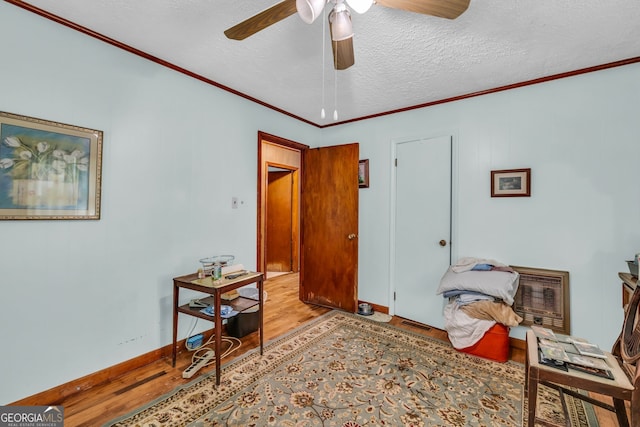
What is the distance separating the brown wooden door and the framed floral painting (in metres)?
2.39

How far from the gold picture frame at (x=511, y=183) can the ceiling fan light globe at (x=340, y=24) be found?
7.03ft

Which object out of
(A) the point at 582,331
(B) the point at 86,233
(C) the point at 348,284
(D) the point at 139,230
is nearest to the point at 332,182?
(C) the point at 348,284

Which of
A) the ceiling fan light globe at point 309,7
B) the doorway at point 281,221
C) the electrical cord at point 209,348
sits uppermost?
the ceiling fan light globe at point 309,7

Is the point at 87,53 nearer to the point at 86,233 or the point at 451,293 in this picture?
the point at 86,233

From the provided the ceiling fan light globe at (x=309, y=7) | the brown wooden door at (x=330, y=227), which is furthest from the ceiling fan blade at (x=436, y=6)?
the brown wooden door at (x=330, y=227)

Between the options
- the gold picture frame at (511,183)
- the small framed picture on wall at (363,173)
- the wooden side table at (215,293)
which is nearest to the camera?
the wooden side table at (215,293)

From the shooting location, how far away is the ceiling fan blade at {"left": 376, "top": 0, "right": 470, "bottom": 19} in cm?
126

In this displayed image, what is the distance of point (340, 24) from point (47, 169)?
203 centimetres

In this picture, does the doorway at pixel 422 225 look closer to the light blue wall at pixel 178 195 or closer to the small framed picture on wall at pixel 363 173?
the light blue wall at pixel 178 195

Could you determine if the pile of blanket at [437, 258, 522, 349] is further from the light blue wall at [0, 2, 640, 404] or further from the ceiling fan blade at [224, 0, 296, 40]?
the ceiling fan blade at [224, 0, 296, 40]

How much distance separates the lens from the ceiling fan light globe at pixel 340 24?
1433mm

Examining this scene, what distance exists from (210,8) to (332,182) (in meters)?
2.31

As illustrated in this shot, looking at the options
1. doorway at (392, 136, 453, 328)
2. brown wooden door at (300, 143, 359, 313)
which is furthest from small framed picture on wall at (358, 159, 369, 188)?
doorway at (392, 136, 453, 328)

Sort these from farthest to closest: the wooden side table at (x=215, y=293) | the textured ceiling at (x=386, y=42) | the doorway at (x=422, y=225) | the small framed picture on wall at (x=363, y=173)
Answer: the small framed picture on wall at (x=363, y=173)
the doorway at (x=422, y=225)
the wooden side table at (x=215, y=293)
the textured ceiling at (x=386, y=42)
